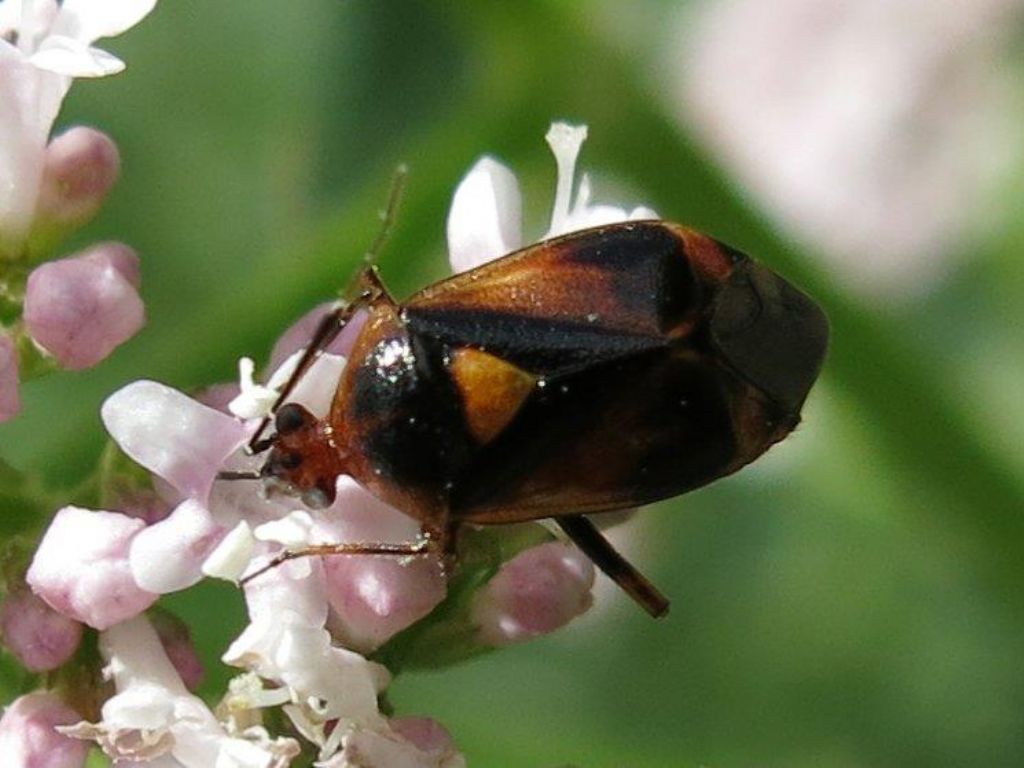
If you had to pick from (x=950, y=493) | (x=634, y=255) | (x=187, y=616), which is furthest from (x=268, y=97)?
(x=634, y=255)

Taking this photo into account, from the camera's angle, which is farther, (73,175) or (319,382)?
(73,175)

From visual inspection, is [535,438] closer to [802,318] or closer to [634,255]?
[634,255]

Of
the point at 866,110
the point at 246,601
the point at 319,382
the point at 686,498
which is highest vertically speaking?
the point at 319,382

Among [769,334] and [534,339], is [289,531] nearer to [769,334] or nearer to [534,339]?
[534,339]

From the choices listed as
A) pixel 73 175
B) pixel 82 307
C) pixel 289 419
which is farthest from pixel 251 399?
pixel 73 175

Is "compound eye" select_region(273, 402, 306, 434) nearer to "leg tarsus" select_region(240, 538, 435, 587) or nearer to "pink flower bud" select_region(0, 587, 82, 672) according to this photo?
"leg tarsus" select_region(240, 538, 435, 587)

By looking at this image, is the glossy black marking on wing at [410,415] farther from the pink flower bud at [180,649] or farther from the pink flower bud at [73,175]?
the pink flower bud at [73,175]

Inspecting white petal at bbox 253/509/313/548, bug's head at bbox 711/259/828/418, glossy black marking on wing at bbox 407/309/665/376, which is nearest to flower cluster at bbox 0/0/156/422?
white petal at bbox 253/509/313/548
